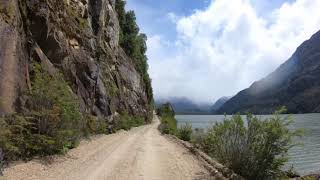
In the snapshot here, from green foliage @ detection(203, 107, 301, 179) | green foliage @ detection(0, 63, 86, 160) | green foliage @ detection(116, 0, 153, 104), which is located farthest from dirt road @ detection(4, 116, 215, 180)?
green foliage @ detection(116, 0, 153, 104)

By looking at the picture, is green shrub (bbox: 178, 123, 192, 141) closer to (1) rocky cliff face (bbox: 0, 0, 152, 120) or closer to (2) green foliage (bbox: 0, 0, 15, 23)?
(1) rocky cliff face (bbox: 0, 0, 152, 120)

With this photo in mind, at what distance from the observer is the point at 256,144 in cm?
1561

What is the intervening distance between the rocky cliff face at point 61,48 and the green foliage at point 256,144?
9.27 meters

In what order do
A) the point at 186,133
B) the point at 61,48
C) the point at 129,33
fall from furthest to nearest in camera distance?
1. the point at 129,33
2. the point at 186,133
3. the point at 61,48

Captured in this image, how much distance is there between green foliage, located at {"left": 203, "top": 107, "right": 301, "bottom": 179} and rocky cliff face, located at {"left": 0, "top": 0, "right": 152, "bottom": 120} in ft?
30.4

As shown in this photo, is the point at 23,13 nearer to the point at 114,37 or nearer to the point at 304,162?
the point at 304,162

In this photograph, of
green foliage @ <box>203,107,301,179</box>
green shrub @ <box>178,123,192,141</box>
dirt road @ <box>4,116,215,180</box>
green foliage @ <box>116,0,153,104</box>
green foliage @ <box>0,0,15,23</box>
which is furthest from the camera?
green foliage @ <box>116,0,153,104</box>

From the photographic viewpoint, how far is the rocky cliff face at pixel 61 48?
20.1 meters

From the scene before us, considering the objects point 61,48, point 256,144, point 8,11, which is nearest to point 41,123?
point 8,11

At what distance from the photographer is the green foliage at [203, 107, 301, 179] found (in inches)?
584

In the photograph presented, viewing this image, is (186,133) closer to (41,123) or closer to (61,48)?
(61,48)

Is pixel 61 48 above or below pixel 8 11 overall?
above

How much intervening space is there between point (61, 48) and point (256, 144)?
739 inches

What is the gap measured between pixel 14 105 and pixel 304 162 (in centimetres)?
2021
